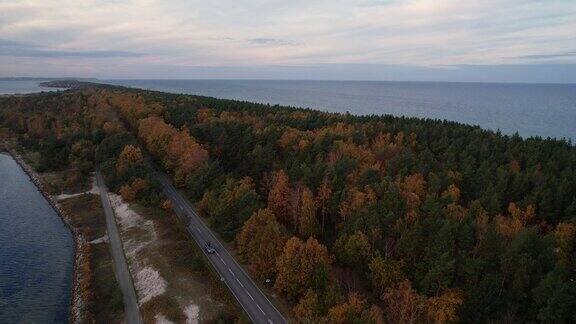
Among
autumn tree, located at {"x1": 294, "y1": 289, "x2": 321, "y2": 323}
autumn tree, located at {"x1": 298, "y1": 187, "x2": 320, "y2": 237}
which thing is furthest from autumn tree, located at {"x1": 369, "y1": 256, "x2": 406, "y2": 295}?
autumn tree, located at {"x1": 298, "y1": 187, "x2": 320, "y2": 237}

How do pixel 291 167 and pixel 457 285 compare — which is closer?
pixel 457 285

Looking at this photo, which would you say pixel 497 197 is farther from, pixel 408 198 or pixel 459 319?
pixel 459 319

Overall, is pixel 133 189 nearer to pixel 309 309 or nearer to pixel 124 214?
→ pixel 124 214

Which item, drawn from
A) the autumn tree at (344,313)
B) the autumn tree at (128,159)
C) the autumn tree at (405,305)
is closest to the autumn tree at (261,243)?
the autumn tree at (344,313)

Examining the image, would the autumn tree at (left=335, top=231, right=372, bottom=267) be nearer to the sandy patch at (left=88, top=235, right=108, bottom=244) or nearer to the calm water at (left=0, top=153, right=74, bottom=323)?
the calm water at (left=0, top=153, right=74, bottom=323)

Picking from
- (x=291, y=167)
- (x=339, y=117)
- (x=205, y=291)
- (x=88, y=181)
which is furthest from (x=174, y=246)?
(x=339, y=117)

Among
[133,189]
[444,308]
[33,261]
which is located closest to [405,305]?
[444,308]
